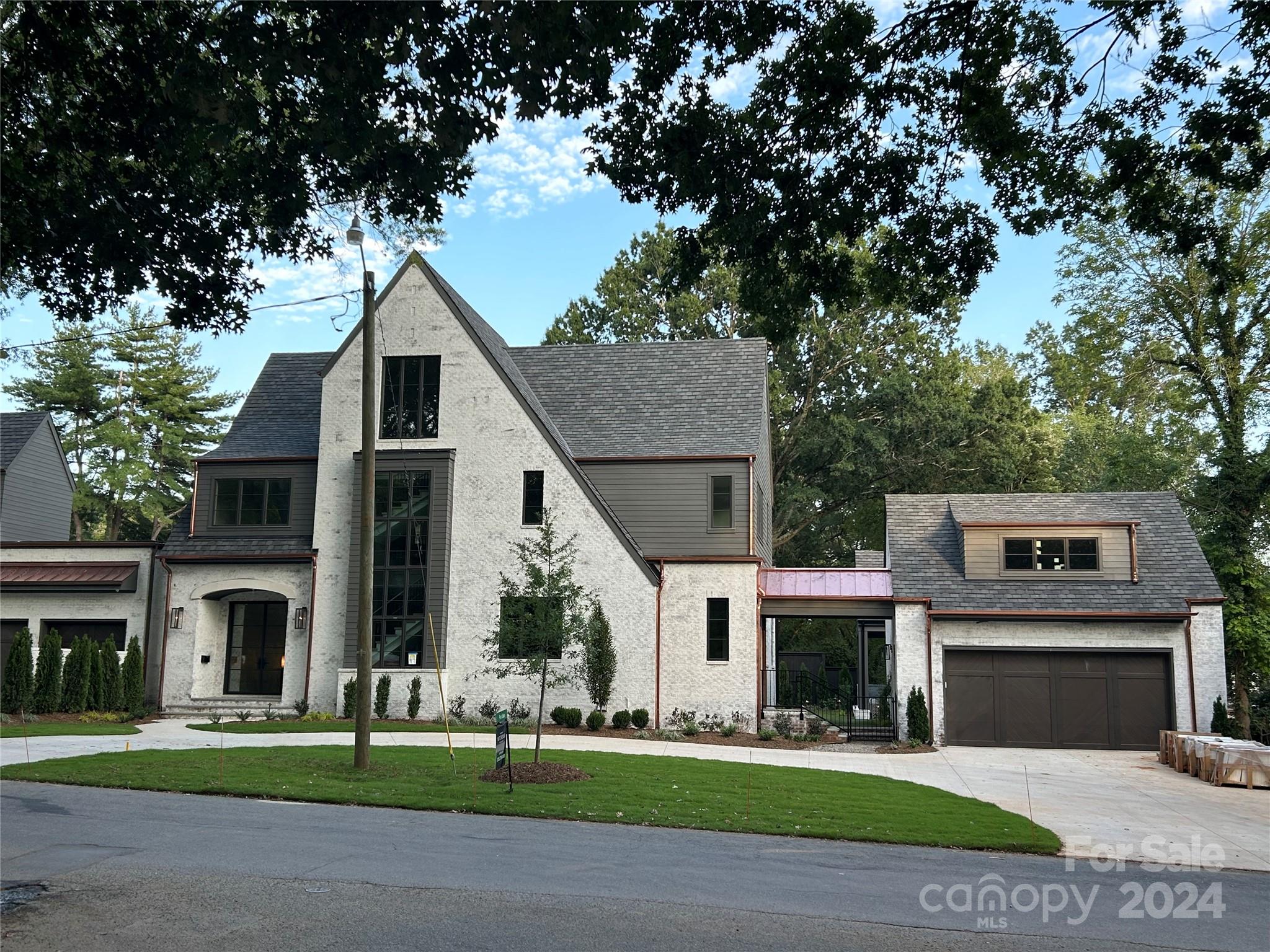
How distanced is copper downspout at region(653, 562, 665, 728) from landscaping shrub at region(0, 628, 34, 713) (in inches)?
618

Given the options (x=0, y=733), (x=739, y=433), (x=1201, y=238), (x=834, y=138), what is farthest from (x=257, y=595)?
(x=1201, y=238)

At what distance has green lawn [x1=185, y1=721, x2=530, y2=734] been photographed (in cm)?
2322

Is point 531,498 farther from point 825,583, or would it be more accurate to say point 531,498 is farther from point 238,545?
point 238,545

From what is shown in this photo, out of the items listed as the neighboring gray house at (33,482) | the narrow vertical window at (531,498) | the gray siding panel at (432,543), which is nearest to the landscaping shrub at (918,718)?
the narrow vertical window at (531,498)

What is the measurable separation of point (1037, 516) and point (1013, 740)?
6.08 metres

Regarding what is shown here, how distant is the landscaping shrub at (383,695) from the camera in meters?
26.0

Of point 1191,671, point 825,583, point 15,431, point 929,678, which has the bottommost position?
point 929,678

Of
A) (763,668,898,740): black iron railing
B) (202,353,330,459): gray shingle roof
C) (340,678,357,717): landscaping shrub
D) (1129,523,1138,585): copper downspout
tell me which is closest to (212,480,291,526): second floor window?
(202,353,330,459): gray shingle roof

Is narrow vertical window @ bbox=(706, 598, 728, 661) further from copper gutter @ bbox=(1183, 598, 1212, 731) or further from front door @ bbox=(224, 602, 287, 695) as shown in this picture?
front door @ bbox=(224, 602, 287, 695)

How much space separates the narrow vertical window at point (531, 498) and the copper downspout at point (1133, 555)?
15164 millimetres

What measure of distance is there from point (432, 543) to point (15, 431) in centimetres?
1934

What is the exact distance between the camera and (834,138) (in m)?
9.65

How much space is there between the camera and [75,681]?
→ 26.6m

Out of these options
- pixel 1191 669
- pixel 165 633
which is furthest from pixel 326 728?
pixel 1191 669
